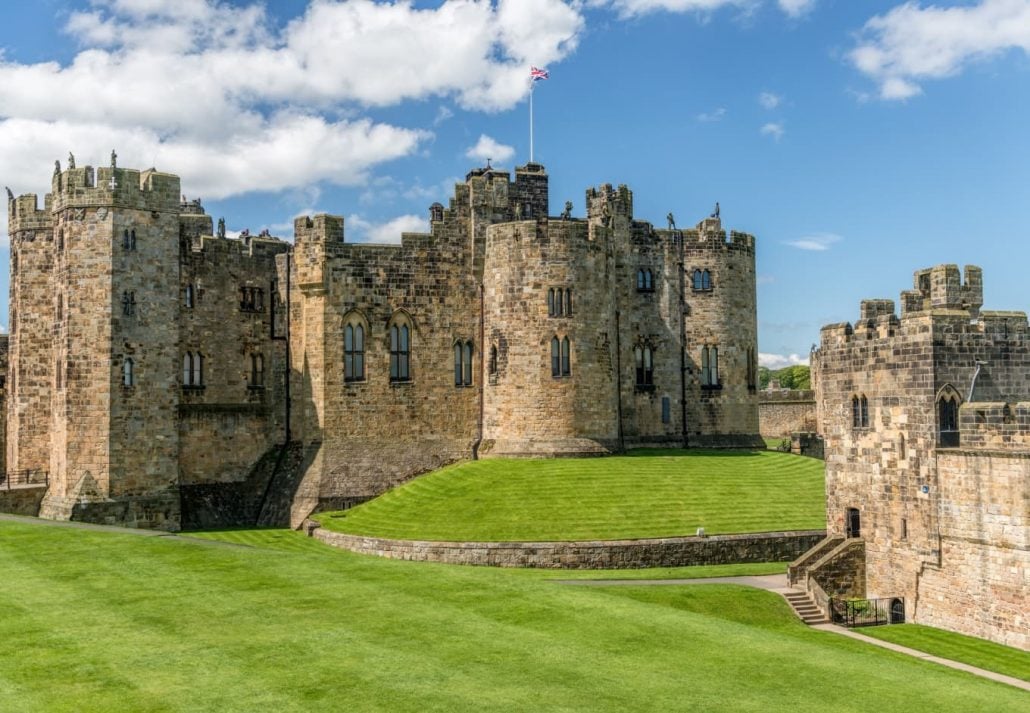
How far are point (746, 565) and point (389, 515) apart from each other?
1346cm

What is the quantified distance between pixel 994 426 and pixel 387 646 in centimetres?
1861

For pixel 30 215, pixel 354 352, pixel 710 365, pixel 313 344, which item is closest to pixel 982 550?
pixel 710 365

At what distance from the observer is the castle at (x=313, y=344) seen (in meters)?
41.5

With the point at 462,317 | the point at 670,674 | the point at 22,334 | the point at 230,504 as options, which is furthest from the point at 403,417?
the point at 670,674

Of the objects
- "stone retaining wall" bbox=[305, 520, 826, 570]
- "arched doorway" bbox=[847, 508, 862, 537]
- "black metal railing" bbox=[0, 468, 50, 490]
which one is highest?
"black metal railing" bbox=[0, 468, 50, 490]

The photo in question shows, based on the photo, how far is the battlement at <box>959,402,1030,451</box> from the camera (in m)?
28.9

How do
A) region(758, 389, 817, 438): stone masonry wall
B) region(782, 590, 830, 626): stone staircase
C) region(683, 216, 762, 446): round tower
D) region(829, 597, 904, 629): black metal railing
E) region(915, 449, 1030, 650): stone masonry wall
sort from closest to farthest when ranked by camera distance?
1. region(915, 449, 1030, 650): stone masonry wall
2. region(782, 590, 830, 626): stone staircase
3. region(829, 597, 904, 629): black metal railing
4. region(683, 216, 762, 446): round tower
5. region(758, 389, 817, 438): stone masonry wall

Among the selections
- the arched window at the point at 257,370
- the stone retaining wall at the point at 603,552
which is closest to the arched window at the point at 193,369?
the arched window at the point at 257,370

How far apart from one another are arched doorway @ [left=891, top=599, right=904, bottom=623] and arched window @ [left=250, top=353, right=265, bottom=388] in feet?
93.6

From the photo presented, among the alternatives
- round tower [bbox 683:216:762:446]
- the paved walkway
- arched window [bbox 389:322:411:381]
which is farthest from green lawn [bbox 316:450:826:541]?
round tower [bbox 683:216:762:446]

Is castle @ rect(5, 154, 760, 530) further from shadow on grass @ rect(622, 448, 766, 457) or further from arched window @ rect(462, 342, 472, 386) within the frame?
shadow on grass @ rect(622, 448, 766, 457)

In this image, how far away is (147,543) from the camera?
1218 inches

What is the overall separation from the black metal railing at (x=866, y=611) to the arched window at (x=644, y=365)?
69.4ft

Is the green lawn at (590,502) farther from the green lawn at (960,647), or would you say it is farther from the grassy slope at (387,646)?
the green lawn at (960,647)
